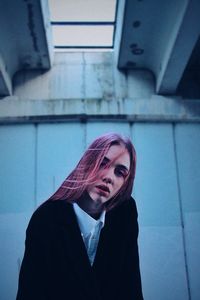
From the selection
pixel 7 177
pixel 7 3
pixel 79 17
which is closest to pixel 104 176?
pixel 7 177

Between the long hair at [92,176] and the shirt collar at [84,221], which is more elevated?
the long hair at [92,176]

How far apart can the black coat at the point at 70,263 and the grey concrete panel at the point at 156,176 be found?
36.5 inches

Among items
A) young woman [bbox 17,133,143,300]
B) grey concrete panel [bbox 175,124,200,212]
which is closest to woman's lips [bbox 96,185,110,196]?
young woman [bbox 17,133,143,300]

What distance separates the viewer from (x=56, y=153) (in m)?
3.02

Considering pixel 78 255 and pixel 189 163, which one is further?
pixel 189 163

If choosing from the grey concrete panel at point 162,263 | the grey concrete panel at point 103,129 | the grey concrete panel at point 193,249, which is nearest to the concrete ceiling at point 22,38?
the grey concrete panel at point 103,129

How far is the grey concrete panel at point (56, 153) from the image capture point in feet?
9.62

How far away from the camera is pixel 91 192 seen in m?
2.01

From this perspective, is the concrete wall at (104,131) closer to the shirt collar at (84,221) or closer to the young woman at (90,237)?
the young woman at (90,237)

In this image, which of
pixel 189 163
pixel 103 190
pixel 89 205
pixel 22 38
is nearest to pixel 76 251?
pixel 89 205

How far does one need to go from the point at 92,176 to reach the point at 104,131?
1.12m

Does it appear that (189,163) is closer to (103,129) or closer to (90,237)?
(103,129)

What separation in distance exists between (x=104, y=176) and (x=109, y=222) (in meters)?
0.30

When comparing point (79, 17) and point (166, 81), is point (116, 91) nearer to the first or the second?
point (166, 81)
